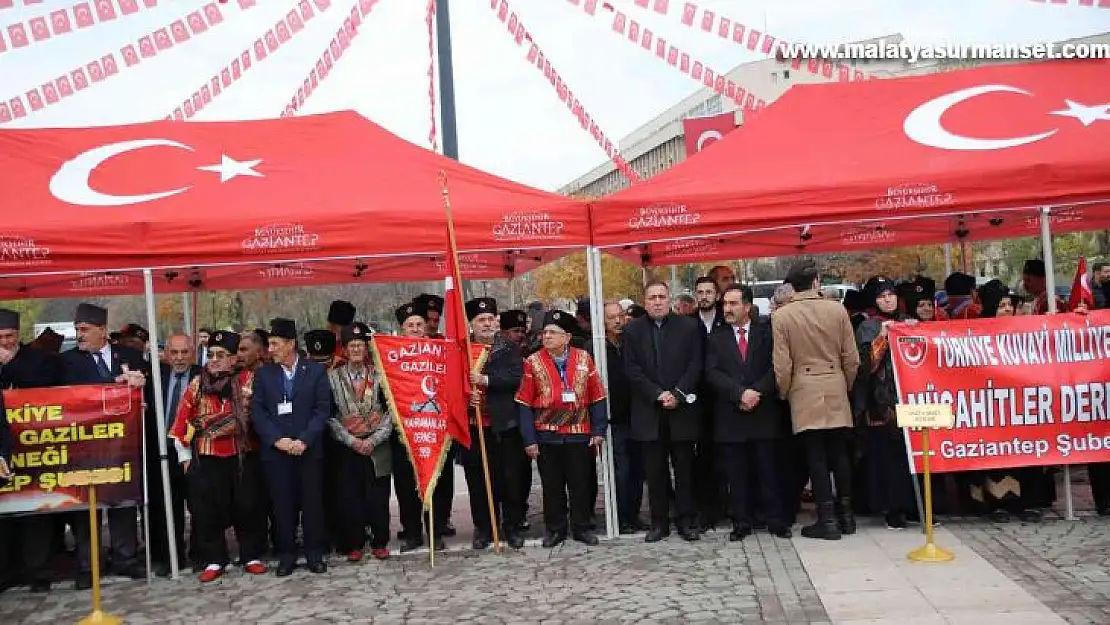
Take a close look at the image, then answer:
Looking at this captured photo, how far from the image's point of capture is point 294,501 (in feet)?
23.3

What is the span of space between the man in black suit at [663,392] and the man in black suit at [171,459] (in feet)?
10.6

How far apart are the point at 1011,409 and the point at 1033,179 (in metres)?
1.69

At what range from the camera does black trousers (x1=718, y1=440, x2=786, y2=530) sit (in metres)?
Result: 7.23

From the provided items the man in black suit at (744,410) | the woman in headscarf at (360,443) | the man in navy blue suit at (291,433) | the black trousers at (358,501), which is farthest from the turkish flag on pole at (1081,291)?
the man in navy blue suit at (291,433)

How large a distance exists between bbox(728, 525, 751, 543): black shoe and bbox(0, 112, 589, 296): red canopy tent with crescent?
7.83 feet

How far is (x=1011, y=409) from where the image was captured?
7.22m

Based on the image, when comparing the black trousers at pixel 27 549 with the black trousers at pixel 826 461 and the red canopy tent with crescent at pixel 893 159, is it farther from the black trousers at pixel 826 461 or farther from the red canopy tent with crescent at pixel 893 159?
the black trousers at pixel 826 461

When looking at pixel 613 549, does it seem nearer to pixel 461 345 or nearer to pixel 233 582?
pixel 461 345

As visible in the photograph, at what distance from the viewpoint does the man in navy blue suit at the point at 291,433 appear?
694cm

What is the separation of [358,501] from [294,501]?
1.56ft

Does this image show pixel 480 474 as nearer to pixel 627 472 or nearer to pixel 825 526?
pixel 627 472

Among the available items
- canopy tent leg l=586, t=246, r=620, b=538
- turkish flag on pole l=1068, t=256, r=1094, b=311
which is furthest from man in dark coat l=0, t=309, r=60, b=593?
turkish flag on pole l=1068, t=256, r=1094, b=311

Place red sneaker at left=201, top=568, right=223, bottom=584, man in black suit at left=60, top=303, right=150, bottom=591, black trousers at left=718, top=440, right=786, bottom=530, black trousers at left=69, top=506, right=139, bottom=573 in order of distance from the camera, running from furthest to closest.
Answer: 1. black trousers at left=718, top=440, right=786, bottom=530
2. black trousers at left=69, top=506, right=139, bottom=573
3. man in black suit at left=60, top=303, right=150, bottom=591
4. red sneaker at left=201, top=568, right=223, bottom=584

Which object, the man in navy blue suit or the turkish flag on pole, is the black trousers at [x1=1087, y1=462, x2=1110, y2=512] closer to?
the turkish flag on pole
